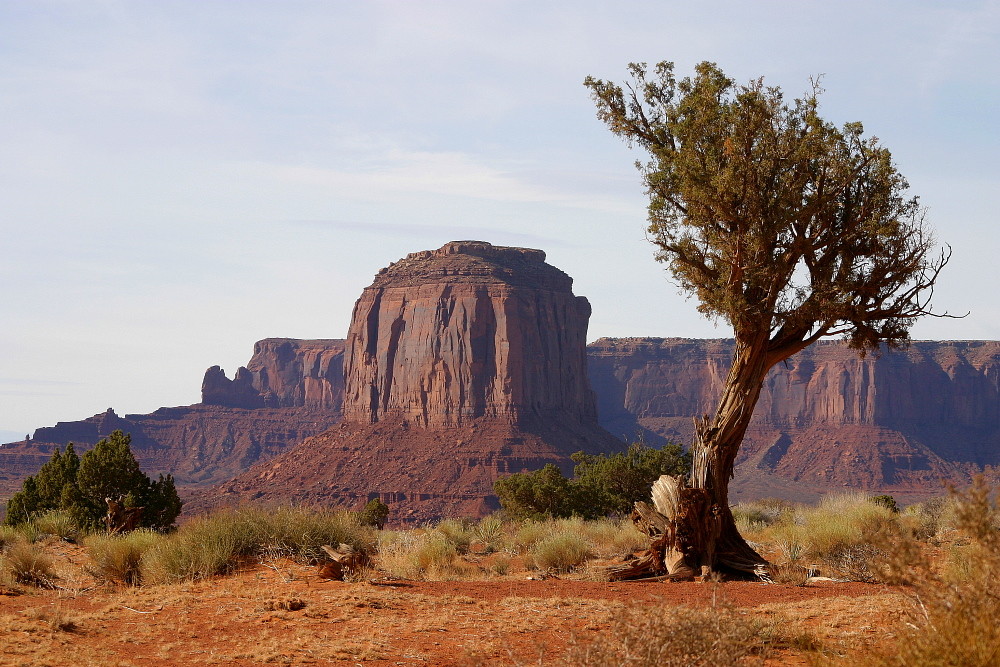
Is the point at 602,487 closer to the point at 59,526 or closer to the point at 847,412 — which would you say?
the point at 59,526

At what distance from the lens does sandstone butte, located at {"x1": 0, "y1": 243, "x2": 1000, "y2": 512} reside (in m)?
110

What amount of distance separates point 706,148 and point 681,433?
447 ft

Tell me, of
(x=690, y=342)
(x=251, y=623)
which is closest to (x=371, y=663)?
(x=251, y=623)

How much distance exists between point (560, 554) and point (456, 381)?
3691 inches

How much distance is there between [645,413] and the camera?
524 ft

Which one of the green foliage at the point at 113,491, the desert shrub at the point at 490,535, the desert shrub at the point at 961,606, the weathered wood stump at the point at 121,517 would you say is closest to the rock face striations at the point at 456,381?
the desert shrub at the point at 490,535

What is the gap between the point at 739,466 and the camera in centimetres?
12625

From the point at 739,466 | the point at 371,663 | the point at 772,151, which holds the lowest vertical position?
the point at 739,466

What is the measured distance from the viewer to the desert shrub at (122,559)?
14766 mm

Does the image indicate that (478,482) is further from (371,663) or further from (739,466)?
(371,663)

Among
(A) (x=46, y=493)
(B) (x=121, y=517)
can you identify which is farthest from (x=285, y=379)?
(B) (x=121, y=517)

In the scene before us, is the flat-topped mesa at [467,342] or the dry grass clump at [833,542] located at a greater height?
the flat-topped mesa at [467,342]

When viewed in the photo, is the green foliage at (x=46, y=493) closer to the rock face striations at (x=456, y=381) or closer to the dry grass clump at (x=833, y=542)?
the dry grass clump at (x=833, y=542)

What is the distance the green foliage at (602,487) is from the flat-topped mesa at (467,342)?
69.4m
